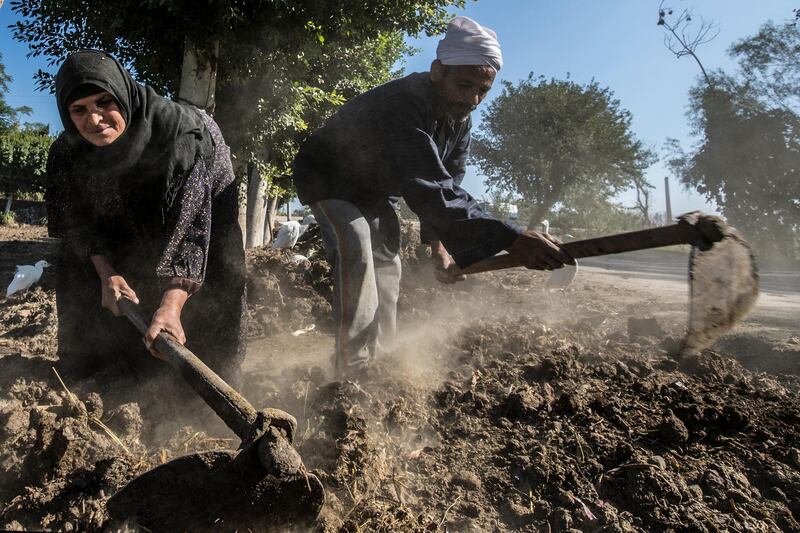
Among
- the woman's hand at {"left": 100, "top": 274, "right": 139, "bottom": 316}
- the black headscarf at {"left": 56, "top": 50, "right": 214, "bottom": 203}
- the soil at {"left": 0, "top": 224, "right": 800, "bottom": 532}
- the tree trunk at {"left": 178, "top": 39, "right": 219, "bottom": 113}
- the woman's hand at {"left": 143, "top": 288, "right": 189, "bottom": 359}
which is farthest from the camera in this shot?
the tree trunk at {"left": 178, "top": 39, "right": 219, "bottom": 113}

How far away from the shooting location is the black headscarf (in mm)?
2209

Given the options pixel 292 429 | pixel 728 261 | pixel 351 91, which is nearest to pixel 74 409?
pixel 292 429

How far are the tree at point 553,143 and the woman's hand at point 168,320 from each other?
2523cm

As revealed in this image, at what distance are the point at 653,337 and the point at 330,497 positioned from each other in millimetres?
3306

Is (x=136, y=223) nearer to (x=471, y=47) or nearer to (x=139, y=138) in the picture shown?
(x=139, y=138)

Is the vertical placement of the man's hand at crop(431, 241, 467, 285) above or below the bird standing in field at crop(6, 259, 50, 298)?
above

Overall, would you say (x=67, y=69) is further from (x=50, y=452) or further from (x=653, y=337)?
(x=653, y=337)

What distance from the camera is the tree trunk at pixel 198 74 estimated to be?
6.63 metres

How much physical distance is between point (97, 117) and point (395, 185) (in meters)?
1.50

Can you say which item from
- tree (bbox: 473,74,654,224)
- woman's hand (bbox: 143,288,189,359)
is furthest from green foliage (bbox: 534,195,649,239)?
woman's hand (bbox: 143,288,189,359)

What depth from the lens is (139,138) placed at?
235 cm

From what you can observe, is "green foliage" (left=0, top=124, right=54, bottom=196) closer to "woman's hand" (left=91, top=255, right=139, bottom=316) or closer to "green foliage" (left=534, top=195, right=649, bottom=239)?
"woman's hand" (left=91, top=255, right=139, bottom=316)

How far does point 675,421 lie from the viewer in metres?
2.41

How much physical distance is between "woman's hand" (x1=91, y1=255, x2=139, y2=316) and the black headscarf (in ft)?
1.47
